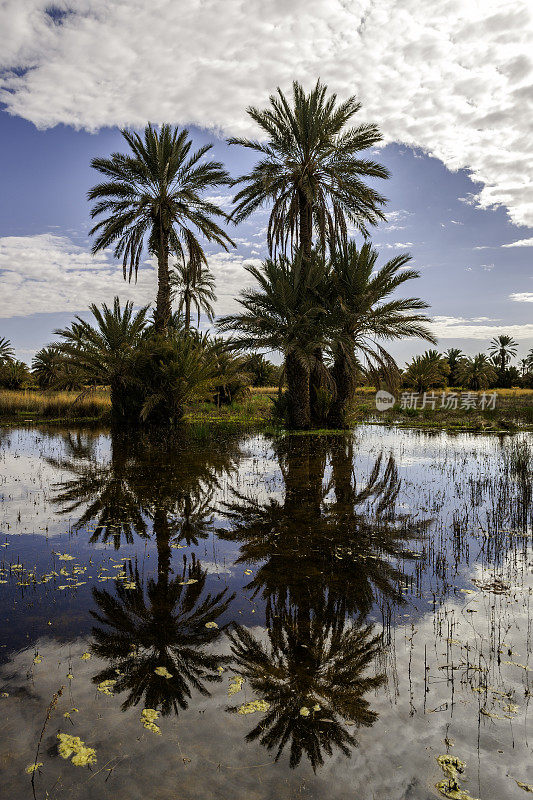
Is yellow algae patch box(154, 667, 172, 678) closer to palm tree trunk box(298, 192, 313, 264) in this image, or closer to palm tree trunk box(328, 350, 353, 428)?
palm tree trunk box(328, 350, 353, 428)

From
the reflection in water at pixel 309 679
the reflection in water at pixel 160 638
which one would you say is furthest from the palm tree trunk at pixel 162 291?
the reflection in water at pixel 309 679

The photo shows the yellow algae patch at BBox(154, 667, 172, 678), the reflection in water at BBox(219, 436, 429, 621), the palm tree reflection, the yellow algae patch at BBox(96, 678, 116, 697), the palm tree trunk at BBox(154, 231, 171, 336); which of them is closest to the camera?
the palm tree reflection

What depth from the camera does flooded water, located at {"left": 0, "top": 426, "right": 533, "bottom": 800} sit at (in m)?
2.38

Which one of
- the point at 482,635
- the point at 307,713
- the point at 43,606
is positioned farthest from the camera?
the point at 43,606

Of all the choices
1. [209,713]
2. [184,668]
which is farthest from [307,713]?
[184,668]

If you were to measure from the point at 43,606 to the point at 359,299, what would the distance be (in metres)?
15.5

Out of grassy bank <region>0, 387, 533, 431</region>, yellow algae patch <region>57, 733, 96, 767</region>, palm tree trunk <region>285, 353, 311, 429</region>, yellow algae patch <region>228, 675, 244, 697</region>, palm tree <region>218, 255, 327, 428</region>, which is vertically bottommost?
yellow algae patch <region>57, 733, 96, 767</region>

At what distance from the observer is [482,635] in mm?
3672

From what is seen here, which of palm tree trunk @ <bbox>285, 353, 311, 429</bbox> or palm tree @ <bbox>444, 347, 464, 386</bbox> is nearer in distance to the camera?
palm tree trunk @ <bbox>285, 353, 311, 429</bbox>

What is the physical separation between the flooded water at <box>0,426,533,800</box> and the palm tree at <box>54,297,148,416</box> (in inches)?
415

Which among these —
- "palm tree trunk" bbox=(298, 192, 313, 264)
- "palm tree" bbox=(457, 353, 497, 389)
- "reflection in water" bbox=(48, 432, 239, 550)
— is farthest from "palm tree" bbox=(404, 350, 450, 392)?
"reflection in water" bbox=(48, 432, 239, 550)

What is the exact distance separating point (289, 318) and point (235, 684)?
1499 centimetres

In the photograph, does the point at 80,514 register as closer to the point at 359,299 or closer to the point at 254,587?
the point at 254,587

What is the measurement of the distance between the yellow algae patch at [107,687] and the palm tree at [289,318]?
45.8 feet
